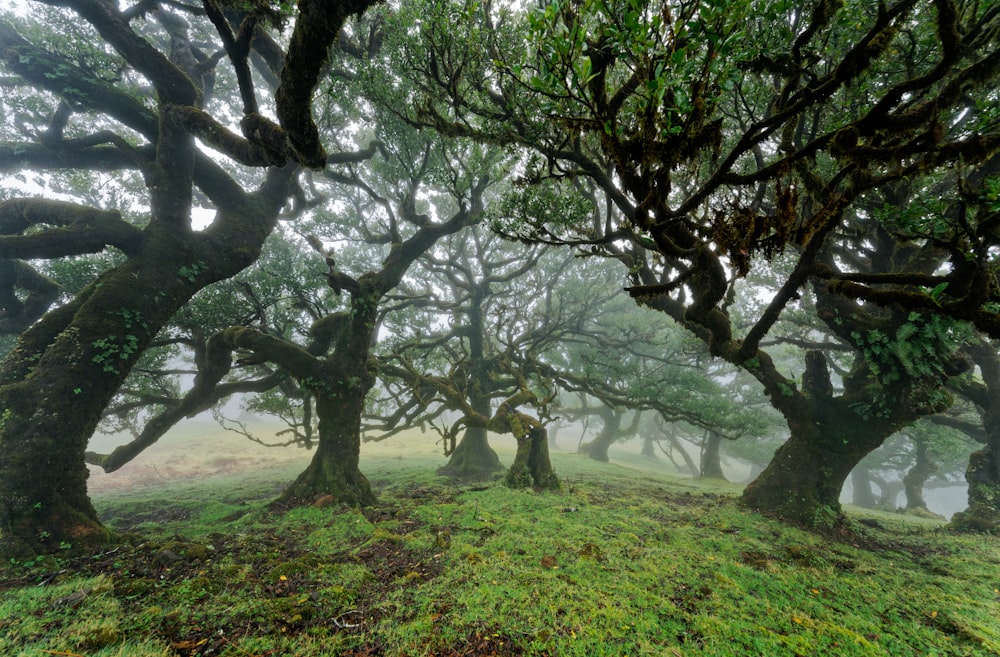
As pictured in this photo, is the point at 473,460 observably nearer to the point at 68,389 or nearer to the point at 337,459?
the point at 337,459

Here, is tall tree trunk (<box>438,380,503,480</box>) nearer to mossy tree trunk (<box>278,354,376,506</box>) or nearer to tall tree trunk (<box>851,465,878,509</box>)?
mossy tree trunk (<box>278,354,376,506</box>)

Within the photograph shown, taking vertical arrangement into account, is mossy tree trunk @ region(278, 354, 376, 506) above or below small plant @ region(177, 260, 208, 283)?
below

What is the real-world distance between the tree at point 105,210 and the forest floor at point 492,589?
1.67m

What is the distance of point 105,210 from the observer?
7594 millimetres

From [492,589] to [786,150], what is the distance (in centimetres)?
725

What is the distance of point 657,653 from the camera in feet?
11.5

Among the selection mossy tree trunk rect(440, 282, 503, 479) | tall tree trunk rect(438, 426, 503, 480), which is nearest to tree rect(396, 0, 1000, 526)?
mossy tree trunk rect(440, 282, 503, 479)

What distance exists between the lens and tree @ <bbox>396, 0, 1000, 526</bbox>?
3305 mm

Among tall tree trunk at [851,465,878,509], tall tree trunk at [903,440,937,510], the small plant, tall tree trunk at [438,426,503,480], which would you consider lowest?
tall tree trunk at [851,465,878,509]

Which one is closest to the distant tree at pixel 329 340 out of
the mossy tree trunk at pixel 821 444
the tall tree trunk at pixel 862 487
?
the mossy tree trunk at pixel 821 444

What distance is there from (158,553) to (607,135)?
329 inches

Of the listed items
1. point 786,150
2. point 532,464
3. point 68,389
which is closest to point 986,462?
point 532,464

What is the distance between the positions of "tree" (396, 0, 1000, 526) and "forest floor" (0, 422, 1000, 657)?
11.4 feet

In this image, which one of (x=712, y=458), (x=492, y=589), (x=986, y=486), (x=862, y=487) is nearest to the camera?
(x=492, y=589)
